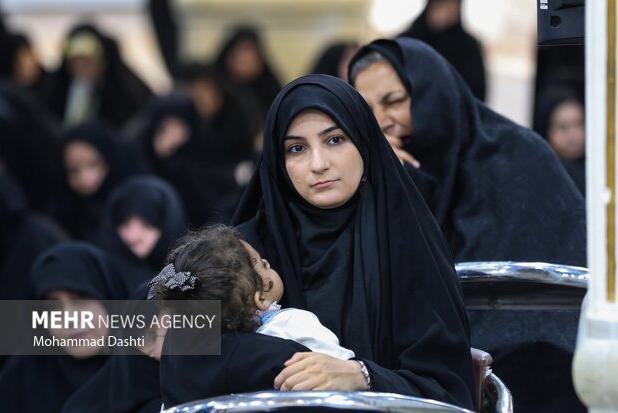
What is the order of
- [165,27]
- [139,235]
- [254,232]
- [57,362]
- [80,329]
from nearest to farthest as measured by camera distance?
[254,232], [80,329], [57,362], [139,235], [165,27]

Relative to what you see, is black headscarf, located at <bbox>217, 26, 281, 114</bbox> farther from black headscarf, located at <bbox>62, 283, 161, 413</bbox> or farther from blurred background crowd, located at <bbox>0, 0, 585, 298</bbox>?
black headscarf, located at <bbox>62, 283, 161, 413</bbox>

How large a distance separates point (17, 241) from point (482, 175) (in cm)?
339

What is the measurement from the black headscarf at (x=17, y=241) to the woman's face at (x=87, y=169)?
934 mm

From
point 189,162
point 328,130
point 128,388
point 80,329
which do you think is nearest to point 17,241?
point 189,162

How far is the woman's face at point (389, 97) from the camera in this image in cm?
543

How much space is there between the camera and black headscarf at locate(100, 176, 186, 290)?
718 centimetres

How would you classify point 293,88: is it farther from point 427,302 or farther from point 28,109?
point 28,109

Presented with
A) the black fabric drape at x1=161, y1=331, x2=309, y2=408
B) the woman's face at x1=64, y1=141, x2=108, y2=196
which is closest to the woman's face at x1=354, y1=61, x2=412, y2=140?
the black fabric drape at x1=161, y1=331, x2=309, y2=408

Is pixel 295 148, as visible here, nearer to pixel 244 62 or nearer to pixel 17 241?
pixel 17 241

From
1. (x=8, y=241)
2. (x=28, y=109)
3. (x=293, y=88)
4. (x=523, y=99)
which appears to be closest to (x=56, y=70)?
(x=28, y=109)

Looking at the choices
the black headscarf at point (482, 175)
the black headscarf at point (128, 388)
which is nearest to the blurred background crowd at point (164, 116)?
the black headscarf at point (482, 175)

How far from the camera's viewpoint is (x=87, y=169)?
9133 mm

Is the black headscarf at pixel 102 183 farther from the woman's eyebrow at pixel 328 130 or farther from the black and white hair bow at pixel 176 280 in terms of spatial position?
the black and white hair bow at pixel 176 280

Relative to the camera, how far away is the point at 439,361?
388cm
